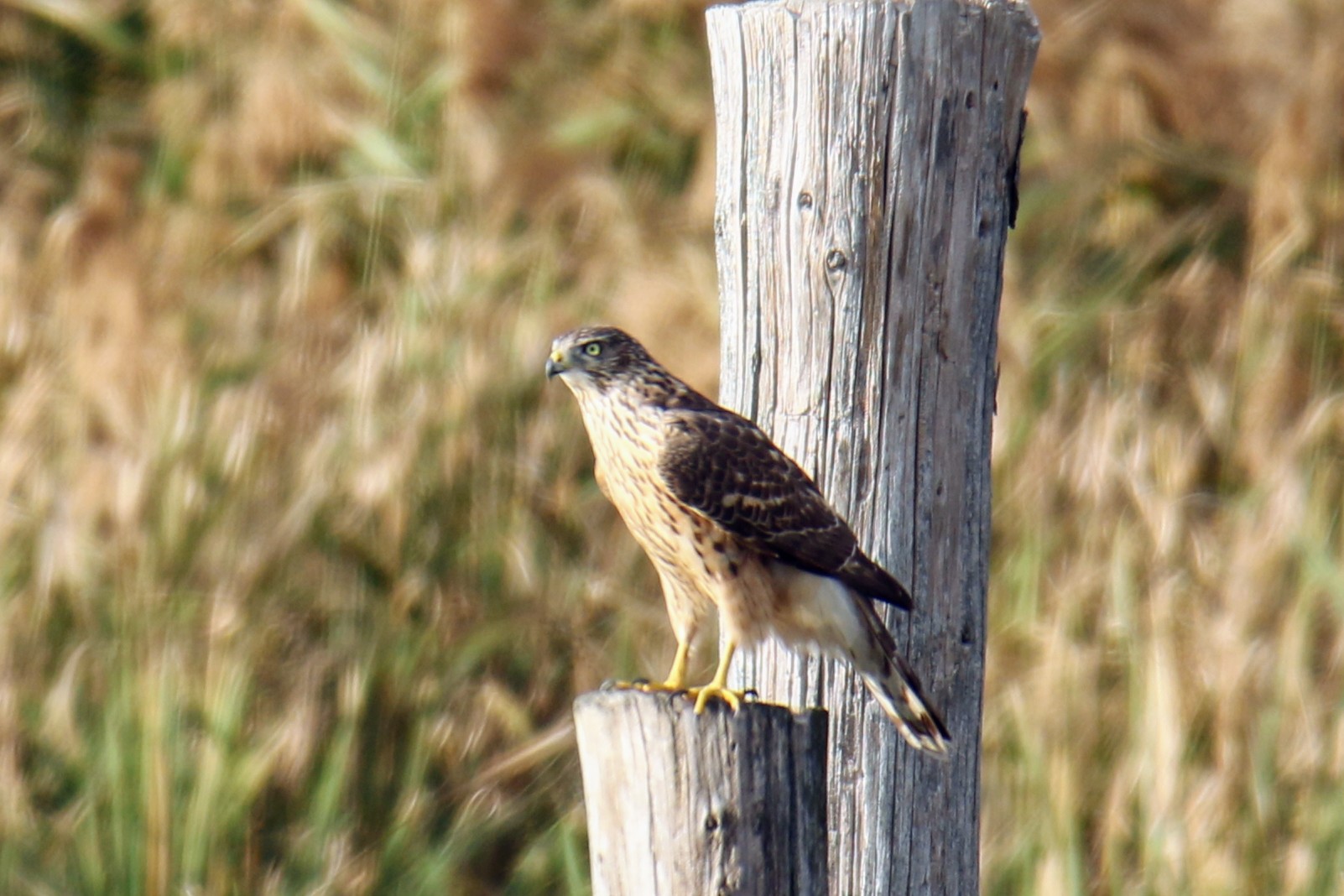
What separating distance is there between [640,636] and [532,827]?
23.0 inches

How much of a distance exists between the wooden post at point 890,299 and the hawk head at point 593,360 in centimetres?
46

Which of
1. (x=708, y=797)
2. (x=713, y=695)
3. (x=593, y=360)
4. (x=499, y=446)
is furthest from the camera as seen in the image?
(x=499, y=446)

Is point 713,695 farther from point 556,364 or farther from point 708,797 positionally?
point 556,364

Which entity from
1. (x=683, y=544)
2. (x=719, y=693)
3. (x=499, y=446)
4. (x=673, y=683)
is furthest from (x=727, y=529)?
(x=499, y=446)

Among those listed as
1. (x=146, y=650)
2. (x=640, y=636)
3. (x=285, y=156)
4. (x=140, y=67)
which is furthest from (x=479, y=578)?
(x=140, y=67)

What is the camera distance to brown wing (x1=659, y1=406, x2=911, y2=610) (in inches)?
102

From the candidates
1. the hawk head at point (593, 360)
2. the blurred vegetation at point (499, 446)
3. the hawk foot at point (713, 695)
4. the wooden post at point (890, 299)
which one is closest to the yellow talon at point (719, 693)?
the hawk foot at point (713, 695)

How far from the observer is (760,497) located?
2783 mm

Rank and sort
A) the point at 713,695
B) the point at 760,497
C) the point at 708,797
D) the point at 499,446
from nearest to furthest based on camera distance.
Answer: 1. the point at 708,797
2. the point at 713,695
3. the point at 760,497
4. the point at 499,446

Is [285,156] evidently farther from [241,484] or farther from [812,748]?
[812,748]

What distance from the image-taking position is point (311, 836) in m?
3.94

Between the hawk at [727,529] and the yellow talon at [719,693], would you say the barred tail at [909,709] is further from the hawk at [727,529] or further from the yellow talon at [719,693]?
the yellow talon at [719,693]

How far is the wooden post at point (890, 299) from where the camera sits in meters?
2.54

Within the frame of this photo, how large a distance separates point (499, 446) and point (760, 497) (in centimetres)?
223
